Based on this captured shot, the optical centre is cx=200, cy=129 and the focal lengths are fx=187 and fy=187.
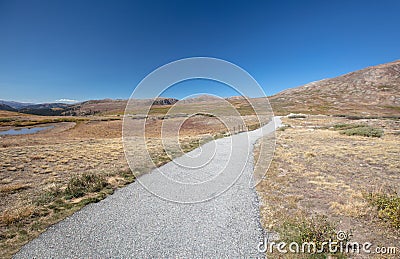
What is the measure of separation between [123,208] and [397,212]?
9717 mm

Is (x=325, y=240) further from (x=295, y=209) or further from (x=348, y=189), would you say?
(x=348, y=189)

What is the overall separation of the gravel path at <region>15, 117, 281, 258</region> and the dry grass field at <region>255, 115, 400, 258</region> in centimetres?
100

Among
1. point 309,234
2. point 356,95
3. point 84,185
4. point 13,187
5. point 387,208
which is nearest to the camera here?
point 309,234

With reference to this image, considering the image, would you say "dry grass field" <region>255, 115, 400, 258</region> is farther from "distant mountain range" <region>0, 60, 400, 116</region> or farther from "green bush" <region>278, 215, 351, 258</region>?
"distant mountain range" <region>0, 60, 400, 116</region>

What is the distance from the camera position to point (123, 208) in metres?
7.66

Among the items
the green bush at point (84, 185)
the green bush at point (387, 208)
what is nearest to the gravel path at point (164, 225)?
the green bush at point (84, 185)

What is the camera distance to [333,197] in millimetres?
8266

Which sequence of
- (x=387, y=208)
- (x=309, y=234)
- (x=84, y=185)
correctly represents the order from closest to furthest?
(x=309, y=234) < (x=387, y=208) < (x=84, y=185)

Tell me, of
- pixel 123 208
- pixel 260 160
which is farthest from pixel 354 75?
pixel 123 208

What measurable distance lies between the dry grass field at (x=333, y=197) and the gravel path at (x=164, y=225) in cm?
100

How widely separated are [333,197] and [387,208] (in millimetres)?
1960

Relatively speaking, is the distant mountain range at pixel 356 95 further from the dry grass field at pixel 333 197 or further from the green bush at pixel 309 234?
the green bush at pixel 309 234

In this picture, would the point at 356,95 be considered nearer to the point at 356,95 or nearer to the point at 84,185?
the point at 356,95

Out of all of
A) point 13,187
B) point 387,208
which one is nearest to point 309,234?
point 387,208
